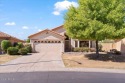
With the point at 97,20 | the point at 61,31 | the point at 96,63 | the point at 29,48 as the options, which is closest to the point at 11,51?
the point at 29,48

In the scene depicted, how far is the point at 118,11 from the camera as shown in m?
26.6

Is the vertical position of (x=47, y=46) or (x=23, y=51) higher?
(x=47, y=46)

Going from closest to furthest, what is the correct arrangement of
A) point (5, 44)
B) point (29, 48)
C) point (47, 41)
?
point (5, 44), point (29, 48), point (47, 41)

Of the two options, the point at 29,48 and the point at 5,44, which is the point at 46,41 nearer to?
the point at 29,48

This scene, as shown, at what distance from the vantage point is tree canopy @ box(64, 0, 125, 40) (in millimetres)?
25641

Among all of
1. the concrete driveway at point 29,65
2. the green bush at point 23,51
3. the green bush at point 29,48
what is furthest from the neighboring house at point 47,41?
the concrete driveway at point 29,65

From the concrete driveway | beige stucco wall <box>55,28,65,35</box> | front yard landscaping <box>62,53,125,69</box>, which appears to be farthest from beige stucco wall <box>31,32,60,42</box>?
the concrete driveway

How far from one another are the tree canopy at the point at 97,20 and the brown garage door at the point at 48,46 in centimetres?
1282

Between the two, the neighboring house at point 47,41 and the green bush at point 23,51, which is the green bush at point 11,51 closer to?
the green bush at point 23,51

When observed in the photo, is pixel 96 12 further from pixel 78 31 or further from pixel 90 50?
pixel 90 50

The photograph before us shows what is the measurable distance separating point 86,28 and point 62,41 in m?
14.1

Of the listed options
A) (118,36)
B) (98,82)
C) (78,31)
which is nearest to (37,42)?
(78,31)

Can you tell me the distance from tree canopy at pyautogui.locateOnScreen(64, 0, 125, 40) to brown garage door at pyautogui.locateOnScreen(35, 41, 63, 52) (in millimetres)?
12816

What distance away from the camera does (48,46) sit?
133ft
